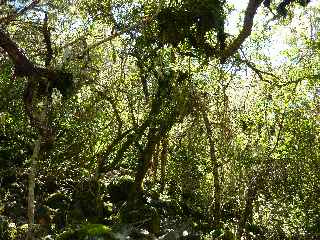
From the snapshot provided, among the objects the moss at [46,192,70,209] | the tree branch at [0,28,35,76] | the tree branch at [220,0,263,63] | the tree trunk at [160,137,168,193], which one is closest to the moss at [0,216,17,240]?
the moss at [46,192,70,209]

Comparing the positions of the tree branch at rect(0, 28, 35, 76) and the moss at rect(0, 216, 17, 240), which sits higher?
the tree branch at rect(0, 28, 35, 76)

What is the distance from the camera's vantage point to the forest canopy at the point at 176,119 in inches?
579

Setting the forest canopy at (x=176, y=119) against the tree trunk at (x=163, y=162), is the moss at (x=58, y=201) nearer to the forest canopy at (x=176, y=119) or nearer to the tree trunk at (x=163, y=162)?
the forest canopy at (x=176, y=119)

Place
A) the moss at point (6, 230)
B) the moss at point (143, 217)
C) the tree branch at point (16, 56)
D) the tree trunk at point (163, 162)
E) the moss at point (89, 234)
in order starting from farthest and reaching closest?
the tree trunk at point (163, 162)
the moss at point (143, 217)
the moss at point (6, 230)
the moss at point (89, 234)
the tree branch at point (16, 56)

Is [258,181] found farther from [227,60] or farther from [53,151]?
[53,151]

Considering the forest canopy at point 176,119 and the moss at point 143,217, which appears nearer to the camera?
A: the forest canopy at point 176,119

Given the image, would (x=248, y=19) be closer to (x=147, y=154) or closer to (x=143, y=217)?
(x=147, y=154)

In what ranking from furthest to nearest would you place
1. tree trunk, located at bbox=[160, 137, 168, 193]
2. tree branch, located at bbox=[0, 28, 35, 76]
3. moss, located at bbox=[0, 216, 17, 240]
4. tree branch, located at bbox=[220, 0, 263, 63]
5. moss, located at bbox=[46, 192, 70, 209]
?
1. tree trunk, located at bbox=[160, 137, 168, 193]
2. moss, located at bbox=[46, 192, 70, 209]
3. tree branch, located at bbox=[220, 0, 263, 63]
4. moss, located at bbox=[0, 216, 17, 240]
5. tree branch, located at bbox=[0, 28, 35, 76]

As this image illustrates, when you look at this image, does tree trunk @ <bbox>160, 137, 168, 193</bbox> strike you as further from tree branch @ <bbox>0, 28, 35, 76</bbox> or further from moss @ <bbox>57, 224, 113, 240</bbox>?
tree branch @ <bbox>0, 28, 35, 76</bbox>

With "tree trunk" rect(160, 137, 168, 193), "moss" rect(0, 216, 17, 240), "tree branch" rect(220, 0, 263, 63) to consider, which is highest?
"tree branch" rect(220, 0, 263, 63)

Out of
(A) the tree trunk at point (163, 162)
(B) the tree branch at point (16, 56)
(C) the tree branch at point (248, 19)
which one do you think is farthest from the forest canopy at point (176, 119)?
(B) the tree branch at point (16, 56)

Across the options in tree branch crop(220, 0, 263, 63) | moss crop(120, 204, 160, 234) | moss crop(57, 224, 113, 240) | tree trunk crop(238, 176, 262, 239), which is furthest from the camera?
moss crop(120, 204, 160, 234)

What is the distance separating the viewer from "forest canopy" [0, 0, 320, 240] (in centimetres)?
1470

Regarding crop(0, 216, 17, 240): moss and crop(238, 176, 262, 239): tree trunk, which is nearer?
crop(0, 216, 17, 240): moss
